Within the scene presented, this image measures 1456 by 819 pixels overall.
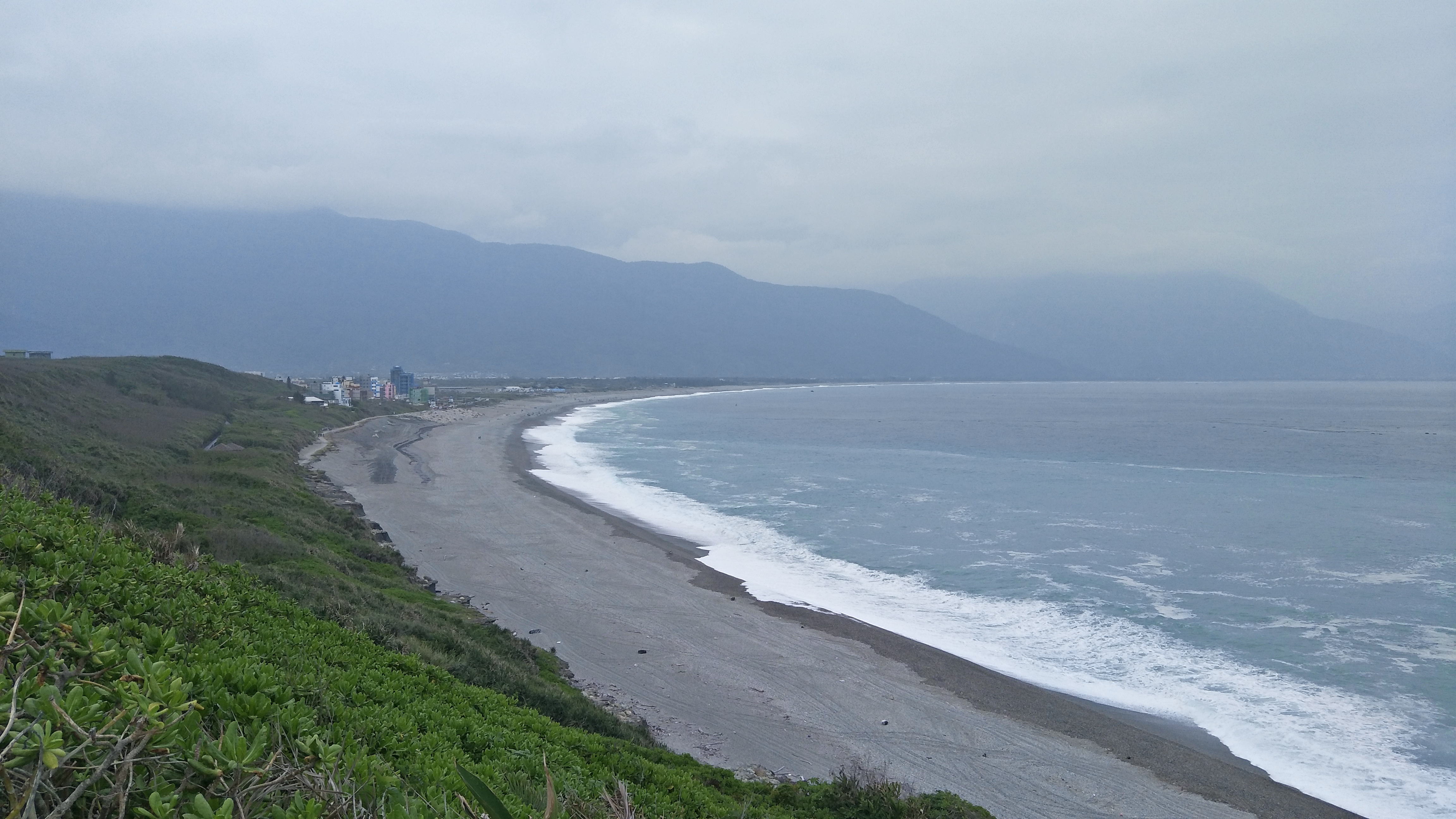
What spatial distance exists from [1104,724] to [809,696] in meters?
5.14

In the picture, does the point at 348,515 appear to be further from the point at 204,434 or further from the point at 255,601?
the point at 204,434

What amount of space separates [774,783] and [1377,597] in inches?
815

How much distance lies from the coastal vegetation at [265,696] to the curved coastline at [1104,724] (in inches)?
208

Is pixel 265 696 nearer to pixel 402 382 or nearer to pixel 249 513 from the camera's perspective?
pixel 249 513

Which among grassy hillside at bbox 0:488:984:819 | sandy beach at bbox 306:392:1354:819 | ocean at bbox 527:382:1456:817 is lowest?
sandy beach at bbox 306:392:1354:819

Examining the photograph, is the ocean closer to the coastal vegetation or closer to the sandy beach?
the sandy beach

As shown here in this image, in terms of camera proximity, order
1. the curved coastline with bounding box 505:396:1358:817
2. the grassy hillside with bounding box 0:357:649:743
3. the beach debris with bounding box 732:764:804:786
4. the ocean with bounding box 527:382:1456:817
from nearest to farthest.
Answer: the beach debris with bounding box 732:764:804:786 < the grassy hillside with bounding box 0:357:649:743 < the curved coastline with bounding box 505:396:1358:817 < the ocean with bounding box 527:382:1456:817

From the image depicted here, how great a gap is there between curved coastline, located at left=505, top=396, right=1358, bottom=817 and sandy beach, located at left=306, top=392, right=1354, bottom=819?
3 cm

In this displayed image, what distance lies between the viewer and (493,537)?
27078mm

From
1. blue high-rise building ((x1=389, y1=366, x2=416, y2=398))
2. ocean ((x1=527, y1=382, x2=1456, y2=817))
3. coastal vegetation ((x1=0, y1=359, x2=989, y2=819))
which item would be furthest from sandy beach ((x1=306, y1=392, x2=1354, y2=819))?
blue high-rise building ((x1=389, y1=366, x2=416, y2=398))

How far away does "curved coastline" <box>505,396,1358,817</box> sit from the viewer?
11.6 meters

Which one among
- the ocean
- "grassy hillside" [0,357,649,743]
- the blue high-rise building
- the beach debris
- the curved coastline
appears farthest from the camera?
the blue high-rise building

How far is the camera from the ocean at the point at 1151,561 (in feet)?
47.2

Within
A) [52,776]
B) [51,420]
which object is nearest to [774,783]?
[52,776]
